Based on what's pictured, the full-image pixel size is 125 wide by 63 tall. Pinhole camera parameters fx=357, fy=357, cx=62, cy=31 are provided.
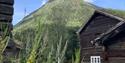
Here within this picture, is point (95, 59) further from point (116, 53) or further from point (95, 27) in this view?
point (116, 53)

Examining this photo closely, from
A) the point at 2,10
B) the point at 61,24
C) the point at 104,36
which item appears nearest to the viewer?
the point at 2,10

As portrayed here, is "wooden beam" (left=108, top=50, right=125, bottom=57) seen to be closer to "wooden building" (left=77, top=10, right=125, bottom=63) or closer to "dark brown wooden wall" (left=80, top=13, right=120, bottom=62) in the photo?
"wooden building" (left=77, top=10, right=125, bottom=63)

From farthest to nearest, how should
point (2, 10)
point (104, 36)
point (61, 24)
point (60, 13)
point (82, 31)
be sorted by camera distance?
point (60, 13) < point (61, 24) < point (82, 31) < point (104, 36) < point (2, 10)

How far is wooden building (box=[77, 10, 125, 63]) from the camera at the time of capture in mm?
22562

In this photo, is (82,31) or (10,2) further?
(82,31)

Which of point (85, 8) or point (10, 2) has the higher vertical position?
point (85, 8)

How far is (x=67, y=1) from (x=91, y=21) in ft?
91.4

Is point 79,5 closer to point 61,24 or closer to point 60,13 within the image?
point 60,13

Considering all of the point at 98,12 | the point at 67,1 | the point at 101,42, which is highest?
the point at 67,1

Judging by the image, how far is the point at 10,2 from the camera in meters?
6.71

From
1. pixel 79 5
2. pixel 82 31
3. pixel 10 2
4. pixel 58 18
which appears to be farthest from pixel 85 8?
pixel 10 2

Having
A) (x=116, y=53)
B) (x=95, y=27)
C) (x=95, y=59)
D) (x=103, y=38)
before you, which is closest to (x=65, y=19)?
(x=95, y=27)

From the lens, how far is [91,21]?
106 ft

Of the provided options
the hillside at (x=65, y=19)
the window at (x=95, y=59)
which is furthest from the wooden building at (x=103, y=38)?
the hillside at (x=65, y=19)
